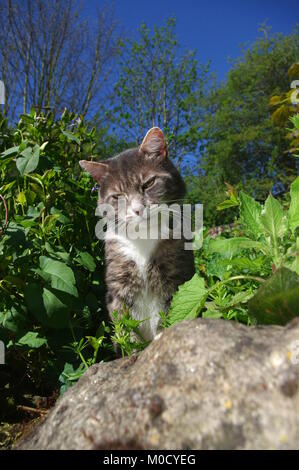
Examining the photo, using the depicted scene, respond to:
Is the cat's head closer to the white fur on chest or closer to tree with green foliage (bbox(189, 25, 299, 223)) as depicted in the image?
the white fur on chest

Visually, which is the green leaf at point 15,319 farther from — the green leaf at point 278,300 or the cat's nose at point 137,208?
the green leaf at point 278,300

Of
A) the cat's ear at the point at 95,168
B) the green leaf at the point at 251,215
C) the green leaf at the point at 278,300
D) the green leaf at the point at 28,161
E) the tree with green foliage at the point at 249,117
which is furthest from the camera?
the tree with green foliage at the point at 249,117

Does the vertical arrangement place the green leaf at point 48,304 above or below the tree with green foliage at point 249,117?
below

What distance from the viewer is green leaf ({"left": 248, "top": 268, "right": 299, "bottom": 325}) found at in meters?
0.98

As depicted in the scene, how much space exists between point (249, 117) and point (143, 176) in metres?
11.8

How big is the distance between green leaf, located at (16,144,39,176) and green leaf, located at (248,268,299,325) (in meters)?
1.09

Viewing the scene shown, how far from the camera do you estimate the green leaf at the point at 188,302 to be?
127 centimetres

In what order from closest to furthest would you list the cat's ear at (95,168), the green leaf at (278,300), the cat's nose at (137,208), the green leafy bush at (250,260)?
the green leaf at (278,300) < the green leafy bush at (250,260) < the cat's nose at (137,208) < the cat's ear at (95,168)

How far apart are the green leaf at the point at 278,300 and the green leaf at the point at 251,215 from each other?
384 millimetres

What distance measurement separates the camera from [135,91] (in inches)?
476

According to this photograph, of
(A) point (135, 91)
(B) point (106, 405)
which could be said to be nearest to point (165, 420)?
(B) point (106, 405)

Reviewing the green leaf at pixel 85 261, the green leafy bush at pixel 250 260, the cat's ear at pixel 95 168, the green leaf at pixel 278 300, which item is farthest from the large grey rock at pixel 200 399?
the cat's ear at pixel 95 168

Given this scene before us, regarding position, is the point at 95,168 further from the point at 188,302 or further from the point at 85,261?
the point at 188,302
